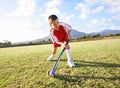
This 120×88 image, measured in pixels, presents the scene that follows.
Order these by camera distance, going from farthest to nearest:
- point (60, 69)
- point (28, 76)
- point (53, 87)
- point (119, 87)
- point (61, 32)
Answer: point (61, 32) < point (60, 69) < point (28, 76) < point (53, 87) < point (119, 87)

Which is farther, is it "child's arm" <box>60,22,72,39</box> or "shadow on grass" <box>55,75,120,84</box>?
"child's arm" <box>60,22,72,39</box>

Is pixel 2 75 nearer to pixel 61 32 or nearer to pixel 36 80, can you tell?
pixel 36 80

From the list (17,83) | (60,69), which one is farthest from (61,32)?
(17,83)

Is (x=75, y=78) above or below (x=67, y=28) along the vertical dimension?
below

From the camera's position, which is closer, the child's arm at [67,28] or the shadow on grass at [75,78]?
the shadow on grass at [75,78]

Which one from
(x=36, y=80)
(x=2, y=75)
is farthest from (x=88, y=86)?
(x=2, y=75)

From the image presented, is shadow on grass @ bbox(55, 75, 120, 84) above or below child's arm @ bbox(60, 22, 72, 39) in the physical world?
below

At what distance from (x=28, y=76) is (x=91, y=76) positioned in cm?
183

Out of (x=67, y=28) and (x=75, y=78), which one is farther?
(x=67, y=28)

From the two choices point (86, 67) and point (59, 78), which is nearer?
point (59, 78)

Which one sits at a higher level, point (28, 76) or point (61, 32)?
point (61, 32)

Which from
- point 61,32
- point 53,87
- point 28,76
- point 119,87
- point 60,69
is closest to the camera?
point 119,87

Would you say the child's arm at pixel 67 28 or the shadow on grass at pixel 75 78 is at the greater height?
the child's arm at pixel 67 28

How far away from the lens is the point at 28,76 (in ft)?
18.7
